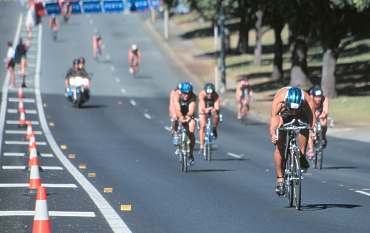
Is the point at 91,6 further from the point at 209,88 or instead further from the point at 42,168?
the point at 42,168

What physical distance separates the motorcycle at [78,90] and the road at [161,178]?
605 millimetres

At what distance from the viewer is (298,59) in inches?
1903

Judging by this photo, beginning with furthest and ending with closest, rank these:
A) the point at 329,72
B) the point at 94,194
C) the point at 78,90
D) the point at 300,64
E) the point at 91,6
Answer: the point at 91,6 < the point at 300,64 < the point at 78,90 < the point at 329,72 < the point at 94,194

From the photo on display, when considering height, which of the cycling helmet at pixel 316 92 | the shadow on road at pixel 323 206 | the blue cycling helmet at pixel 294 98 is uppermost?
the blue cycling helmet at pixel 294 98

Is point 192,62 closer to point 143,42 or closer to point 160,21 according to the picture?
point 143,42

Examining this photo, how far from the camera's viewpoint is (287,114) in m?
14.3

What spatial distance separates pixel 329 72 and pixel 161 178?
25605 mm

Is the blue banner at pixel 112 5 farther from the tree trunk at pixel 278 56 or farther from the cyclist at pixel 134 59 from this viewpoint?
the tree trunk at pixel 278 56

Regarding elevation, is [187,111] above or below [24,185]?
above

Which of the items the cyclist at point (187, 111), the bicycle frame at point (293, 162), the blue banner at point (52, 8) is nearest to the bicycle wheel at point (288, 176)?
the bicycle frame at point (293, 162)

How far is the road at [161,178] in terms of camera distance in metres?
13.0

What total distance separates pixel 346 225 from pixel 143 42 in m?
71.0

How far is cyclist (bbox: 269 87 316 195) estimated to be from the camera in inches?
544

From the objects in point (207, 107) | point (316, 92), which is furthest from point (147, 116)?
point (316, 92)
